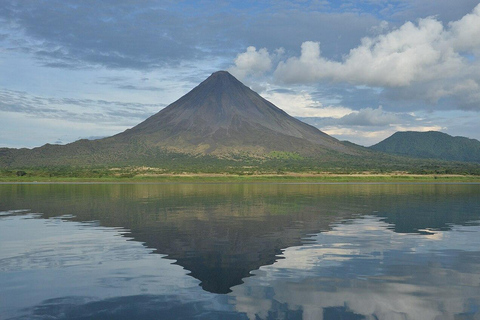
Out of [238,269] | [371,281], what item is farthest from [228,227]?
[371,281]

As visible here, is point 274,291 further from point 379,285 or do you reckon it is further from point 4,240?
point 4,240

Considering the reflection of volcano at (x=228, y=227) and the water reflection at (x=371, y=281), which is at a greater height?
the reflection of volcano at (x=228, y=227)

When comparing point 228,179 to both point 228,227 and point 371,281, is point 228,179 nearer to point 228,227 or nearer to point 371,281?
point 228,227

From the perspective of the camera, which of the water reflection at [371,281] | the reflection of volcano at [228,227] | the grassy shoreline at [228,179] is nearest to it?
the water reflection at [371,281]

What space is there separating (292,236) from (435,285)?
44.4 feet

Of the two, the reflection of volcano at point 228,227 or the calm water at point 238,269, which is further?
the reflection of volcano at point 228,227

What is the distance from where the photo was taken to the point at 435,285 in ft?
59.9

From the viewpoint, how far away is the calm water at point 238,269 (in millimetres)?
15203

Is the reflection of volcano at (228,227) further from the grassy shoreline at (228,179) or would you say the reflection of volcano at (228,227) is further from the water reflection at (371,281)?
the grassy shoreline at (228,179)

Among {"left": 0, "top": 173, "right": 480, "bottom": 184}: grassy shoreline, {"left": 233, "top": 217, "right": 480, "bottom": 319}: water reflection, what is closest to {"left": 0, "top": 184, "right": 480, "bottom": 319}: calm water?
{"left": 233, "top": 217, "right": 480, "bottom": 319}: water reflection

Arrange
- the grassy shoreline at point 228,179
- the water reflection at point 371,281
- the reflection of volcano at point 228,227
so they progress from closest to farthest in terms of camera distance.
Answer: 1. the water reflection at point 371,281
2. the reflection of volcano at point 228,227
3. the grassy shoreline at point 228,179

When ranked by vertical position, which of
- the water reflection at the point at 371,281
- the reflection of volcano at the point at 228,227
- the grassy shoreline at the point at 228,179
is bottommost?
the water reflection at the point at 371,281

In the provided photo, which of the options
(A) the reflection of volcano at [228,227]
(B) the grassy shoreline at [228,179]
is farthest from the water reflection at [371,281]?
(B) the grassy shoreline at [228,179]

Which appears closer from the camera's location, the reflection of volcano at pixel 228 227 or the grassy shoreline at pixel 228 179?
the reflection of volcano at pixel 228 227
